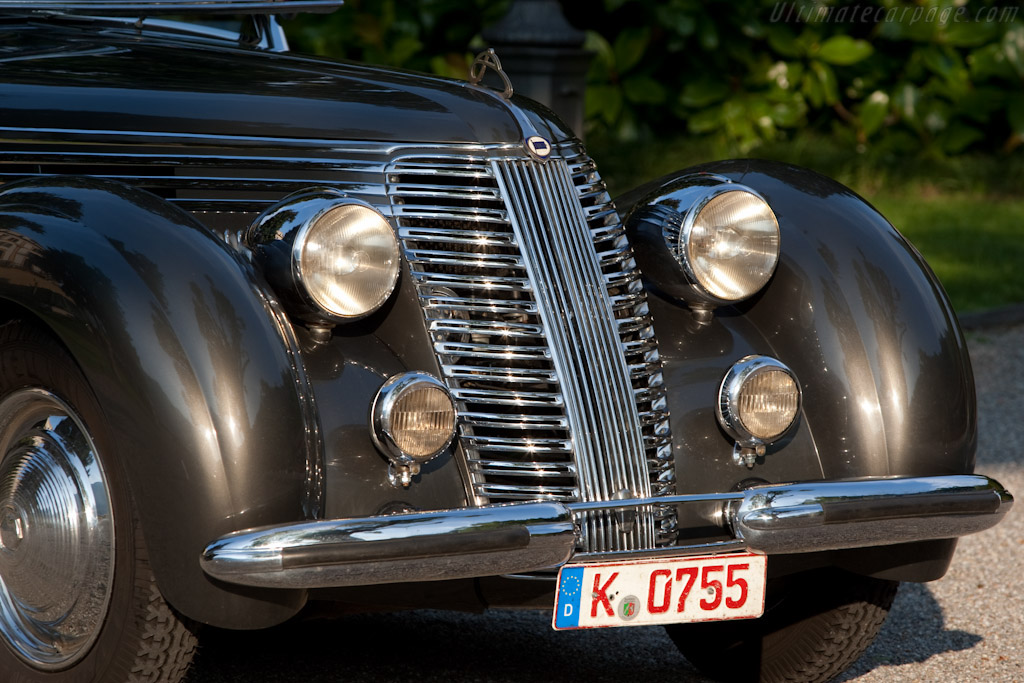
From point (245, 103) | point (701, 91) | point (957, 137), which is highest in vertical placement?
point (701, 91)

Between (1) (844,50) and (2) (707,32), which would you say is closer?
(2) (707,32)

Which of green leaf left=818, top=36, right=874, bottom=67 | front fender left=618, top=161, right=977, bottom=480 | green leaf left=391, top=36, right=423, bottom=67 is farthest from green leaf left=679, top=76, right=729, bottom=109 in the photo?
front fender left=618, top=161, right=977, bottom=480

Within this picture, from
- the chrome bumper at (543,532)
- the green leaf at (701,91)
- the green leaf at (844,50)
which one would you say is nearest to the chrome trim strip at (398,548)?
the chrome bumper at (543,532)

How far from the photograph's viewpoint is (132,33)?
12.4 ft

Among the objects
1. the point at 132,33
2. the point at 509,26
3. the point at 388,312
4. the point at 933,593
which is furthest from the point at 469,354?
the point at 509,26

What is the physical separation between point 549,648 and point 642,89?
7.53 m

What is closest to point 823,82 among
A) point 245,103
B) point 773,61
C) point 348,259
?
point 773,61

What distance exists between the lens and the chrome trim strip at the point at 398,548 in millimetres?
2324

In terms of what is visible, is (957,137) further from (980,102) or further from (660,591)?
(660,591)

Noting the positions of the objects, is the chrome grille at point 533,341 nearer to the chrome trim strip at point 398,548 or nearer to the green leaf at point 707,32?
the chrome trim strip at point 398,548

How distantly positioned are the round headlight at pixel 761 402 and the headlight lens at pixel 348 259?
0.77 m

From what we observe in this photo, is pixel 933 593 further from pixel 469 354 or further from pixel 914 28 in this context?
pixel 914 28

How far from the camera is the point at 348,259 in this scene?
2672mm

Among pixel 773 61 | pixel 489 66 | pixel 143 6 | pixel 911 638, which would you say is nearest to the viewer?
pixel 489 66
